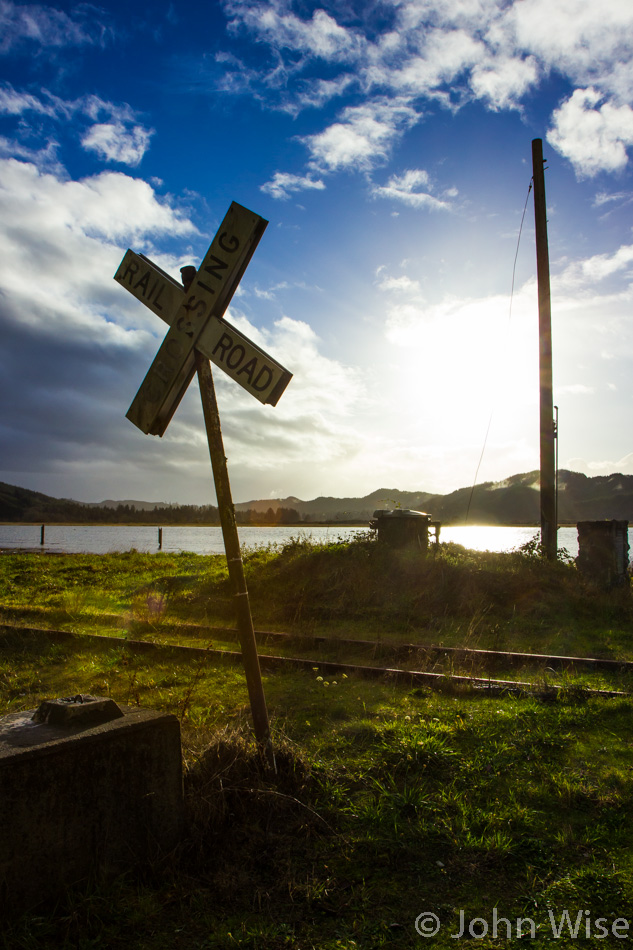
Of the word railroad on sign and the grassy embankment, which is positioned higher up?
the word railroad on sign

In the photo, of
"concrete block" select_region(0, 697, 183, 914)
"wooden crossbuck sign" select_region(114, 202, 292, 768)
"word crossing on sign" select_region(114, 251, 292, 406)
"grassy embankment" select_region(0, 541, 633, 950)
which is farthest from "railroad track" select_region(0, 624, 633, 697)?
"word crossing on sign" select_region(114, 251, 292, 406)

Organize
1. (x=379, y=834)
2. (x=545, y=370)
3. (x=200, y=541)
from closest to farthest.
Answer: (x=379, y=834) < (x=545, y=370) < (x=200, y=541)

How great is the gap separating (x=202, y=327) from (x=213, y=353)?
196mm

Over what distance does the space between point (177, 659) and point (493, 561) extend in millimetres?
7515

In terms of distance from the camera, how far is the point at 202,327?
3260 millimetres

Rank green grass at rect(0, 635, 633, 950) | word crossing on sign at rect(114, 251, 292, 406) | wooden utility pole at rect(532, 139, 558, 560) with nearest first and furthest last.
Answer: green grass at rect(0, 635, 633, 950) < word crossing on sign at rect(114, 251, 292, 406) < wooden utility pole at rect(532, 139, 558, 560)

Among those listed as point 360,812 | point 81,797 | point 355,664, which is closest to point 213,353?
point 81,797

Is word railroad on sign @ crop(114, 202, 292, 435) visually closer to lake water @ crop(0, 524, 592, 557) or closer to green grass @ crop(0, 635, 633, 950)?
green grass @ crop(0, 635, 633, 950)

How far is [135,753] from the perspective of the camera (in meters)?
2.66

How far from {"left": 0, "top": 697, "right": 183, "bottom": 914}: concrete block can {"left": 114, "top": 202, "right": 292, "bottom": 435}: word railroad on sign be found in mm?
1661

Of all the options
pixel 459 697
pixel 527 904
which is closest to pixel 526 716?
pixel 459 697

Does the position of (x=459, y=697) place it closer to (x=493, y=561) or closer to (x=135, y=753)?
(x=135, y=753)

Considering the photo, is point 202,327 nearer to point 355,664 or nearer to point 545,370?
point 355,664

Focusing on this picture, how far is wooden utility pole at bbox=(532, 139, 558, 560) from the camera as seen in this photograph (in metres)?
13.4
